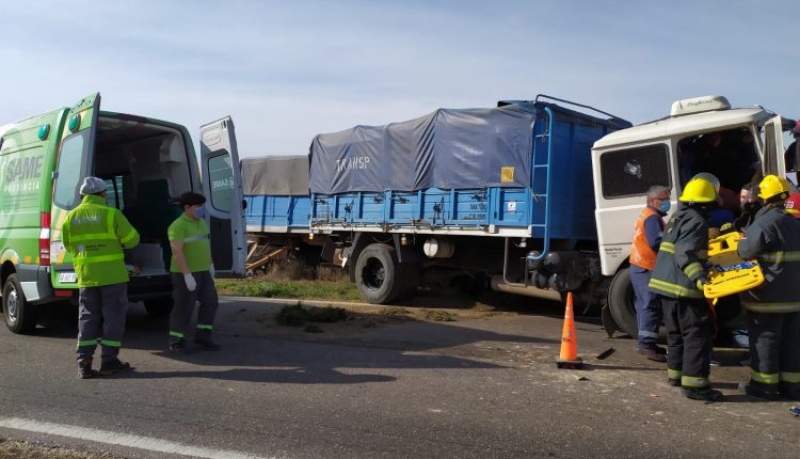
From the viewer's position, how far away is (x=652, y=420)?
4281 mm

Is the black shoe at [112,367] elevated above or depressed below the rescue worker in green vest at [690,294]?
below

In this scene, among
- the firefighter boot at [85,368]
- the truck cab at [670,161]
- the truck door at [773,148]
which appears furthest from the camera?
the truck cab at [670,161]

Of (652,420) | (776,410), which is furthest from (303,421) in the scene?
(776,410)

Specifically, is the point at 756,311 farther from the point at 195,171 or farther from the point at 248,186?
the point at 248,186

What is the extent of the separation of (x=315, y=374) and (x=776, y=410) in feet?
11.9

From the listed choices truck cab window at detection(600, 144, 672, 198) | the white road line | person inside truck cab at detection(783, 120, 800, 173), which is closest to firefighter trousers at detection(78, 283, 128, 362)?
the white road line

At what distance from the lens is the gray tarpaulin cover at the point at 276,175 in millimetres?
14711

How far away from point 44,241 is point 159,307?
7.45 ft

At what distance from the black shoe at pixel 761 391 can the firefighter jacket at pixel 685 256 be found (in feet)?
2.65

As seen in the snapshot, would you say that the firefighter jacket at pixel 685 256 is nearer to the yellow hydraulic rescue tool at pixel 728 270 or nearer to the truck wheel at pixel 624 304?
the yellow hydraulic rescue tool at pixel 728 270

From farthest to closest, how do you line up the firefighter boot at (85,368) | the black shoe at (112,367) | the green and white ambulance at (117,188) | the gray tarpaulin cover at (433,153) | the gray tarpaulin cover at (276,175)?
the gray tarpaulin cover at (276,175) → the gray tarpaulin cover at (433,153) → the green and white ambulance at (117,188) → the black shoe at (112,367) → the firefighter boot at (85,368)

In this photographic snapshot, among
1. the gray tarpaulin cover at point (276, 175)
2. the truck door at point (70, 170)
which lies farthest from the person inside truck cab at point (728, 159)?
the gray tarpaulin cover at point (276, 175)

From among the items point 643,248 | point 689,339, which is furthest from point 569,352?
point 643,248

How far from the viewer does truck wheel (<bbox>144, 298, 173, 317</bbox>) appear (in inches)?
345
